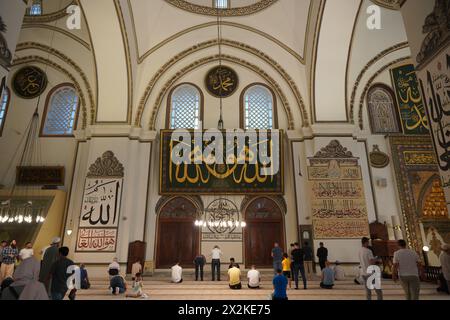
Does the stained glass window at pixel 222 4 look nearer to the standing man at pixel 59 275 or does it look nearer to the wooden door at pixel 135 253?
the wooden door at pixel 135 253

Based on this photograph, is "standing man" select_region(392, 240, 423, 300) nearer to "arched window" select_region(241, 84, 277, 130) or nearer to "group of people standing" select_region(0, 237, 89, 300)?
"group of people standing" select_region(0, 237, 89, 300)

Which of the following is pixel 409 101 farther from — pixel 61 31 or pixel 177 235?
pixel 61 31

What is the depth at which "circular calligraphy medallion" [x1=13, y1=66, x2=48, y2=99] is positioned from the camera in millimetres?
8773

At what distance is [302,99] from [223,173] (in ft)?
10.1

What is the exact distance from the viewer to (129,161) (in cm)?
767

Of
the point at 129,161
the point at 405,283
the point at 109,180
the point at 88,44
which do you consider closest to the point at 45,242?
the point at 109,180

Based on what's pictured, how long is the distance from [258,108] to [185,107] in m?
2.20

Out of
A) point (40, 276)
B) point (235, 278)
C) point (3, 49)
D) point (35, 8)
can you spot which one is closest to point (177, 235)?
point (235, 278)

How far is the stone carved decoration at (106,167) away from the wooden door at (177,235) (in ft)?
5.27

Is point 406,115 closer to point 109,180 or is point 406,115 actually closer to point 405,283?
point 405,283

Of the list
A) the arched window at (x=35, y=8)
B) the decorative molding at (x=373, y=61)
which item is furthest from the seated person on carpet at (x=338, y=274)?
the arched window at (x=35, y=8)

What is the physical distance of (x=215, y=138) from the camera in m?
8.12

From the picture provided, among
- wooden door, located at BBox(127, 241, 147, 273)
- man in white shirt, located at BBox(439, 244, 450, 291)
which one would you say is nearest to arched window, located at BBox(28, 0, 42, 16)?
wooden door, located at BBox(127, 241, 147, 273)

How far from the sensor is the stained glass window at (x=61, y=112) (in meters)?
8.52
